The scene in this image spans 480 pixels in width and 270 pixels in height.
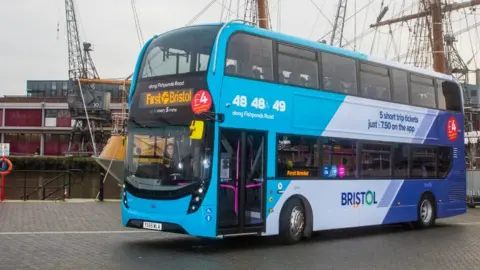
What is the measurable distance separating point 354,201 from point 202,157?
4966 mm

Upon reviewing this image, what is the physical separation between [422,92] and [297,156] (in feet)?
19.2

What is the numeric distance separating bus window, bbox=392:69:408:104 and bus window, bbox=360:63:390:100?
0.32 meters

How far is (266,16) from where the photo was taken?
1105 inches

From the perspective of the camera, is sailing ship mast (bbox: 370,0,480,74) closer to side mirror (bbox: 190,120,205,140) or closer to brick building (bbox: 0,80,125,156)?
side mirror (bbox: 190,120,205,140)

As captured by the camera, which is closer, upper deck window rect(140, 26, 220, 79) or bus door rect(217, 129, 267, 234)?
bus door rect(217, 129, 267, 234)

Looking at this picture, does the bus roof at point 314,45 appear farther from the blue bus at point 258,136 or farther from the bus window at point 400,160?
the bus window at point 400,160

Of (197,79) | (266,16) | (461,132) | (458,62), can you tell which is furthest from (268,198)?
(458,62)

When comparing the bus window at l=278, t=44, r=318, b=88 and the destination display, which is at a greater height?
the bus window at l=278, t=44, r=318, b=88

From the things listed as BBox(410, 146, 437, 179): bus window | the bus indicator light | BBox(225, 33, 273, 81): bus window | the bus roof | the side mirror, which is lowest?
BBox(410, 146, 437, 179): bus window

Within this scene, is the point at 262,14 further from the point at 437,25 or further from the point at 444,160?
the point at 437,25

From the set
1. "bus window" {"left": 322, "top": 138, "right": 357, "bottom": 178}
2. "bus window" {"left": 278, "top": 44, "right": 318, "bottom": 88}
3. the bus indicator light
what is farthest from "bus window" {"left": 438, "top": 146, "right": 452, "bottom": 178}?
Answer: the bus indicator light

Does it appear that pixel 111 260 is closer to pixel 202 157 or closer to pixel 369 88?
pixel 202 157

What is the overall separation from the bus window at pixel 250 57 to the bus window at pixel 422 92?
5.86m

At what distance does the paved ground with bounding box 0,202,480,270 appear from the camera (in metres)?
9.30
